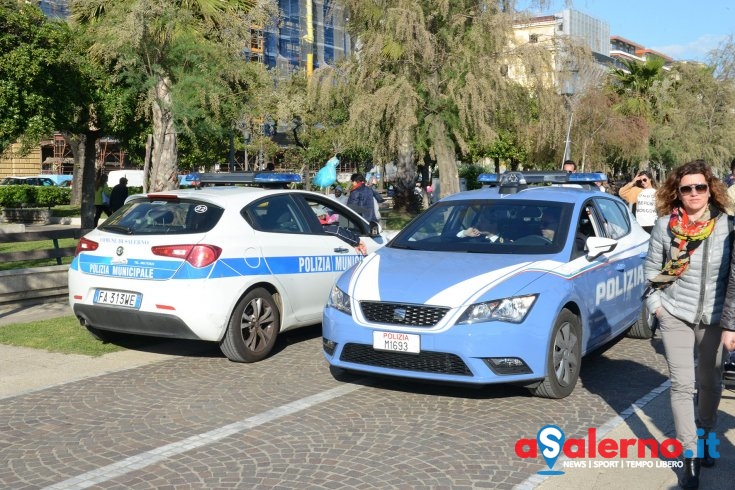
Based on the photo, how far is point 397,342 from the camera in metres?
6.09

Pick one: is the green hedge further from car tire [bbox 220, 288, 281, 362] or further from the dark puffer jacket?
the dark puffer jacket

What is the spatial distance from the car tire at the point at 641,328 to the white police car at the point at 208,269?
3.24 metres

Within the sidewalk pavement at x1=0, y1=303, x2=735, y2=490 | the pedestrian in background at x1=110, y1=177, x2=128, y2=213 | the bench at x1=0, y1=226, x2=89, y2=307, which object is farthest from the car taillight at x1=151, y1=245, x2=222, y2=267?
the pedestrian in background at x1=110, y1=177, x2=128, y2=213

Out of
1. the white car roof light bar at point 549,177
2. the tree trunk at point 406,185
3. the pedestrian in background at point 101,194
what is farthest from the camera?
the tree trunk at point 406,185

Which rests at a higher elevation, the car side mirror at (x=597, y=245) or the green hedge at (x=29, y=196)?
the car side mirror at (x=597, y=245)

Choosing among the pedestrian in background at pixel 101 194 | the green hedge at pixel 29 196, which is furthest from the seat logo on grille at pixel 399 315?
the green hedge at pixel 29 196

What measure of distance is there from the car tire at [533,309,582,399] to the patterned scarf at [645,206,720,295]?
152 centimetres

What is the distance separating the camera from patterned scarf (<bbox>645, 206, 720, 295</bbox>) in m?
4.64

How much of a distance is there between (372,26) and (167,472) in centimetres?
1829

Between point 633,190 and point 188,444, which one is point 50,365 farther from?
point 633,190

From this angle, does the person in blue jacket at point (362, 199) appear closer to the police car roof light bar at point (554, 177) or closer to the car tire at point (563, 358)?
the police car roof light bar at point (554, 177)

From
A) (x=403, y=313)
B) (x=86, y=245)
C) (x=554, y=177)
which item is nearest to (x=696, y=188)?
(x=403, y=313)

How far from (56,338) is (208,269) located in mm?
2453

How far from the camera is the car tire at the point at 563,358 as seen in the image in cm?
621
